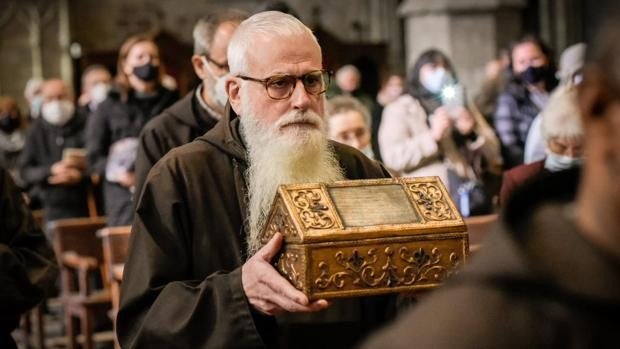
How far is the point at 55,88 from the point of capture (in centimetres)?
1148

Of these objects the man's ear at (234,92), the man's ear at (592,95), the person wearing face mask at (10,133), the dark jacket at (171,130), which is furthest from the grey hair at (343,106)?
the man's ear at (592,95)

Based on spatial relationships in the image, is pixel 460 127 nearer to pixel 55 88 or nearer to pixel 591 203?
pixel 55 88

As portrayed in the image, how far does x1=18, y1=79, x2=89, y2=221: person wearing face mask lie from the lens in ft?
34.4

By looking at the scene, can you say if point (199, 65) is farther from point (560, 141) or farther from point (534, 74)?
point (534, 74)

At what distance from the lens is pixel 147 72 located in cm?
808

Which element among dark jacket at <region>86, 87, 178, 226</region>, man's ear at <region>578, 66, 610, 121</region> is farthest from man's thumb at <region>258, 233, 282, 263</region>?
dark jacket at <region>86, 87, 178, 226</region>

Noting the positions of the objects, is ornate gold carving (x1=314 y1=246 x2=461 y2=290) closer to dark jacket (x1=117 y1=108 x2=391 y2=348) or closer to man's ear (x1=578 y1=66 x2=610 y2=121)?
dark jacket (x1=117 y1=108 x2=391 y2=348)

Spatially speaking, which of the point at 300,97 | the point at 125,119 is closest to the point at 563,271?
the point at 300,97

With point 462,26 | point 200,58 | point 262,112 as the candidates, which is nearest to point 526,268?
point 262,112

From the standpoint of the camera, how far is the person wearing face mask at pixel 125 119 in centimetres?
795

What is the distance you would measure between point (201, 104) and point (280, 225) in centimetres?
239

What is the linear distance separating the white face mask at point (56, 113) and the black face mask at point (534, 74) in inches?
165

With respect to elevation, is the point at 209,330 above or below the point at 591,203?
below

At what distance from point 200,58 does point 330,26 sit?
18.1m
